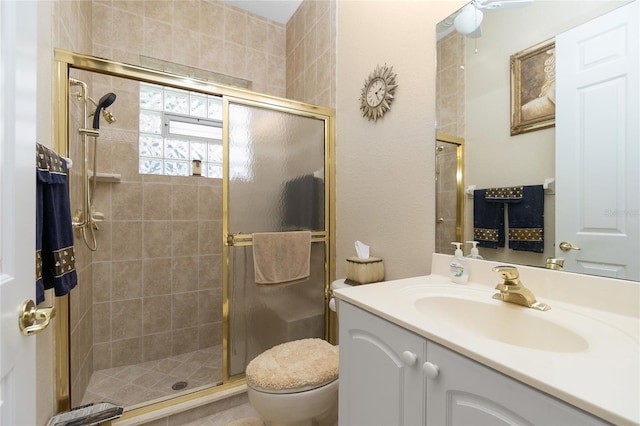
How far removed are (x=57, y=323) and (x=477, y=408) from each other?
1.69m

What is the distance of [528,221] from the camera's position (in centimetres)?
→ 99

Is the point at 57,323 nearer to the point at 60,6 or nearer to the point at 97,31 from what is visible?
the point at 60,6

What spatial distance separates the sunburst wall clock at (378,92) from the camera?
5.02 feet

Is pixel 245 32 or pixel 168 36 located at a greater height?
pixel 245 32

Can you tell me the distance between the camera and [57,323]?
1290mm

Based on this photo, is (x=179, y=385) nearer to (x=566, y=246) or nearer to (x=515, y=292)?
(x=515, y=292)

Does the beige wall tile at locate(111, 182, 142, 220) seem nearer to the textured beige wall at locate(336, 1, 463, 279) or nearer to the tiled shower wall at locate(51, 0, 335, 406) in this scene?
the tiled shower wall at locate(51, 0, 335, 406)

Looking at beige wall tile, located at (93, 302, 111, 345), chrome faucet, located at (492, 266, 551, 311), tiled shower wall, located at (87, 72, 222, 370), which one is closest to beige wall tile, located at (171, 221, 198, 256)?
tiled shower wall, located at (87, 72, 222, 370)

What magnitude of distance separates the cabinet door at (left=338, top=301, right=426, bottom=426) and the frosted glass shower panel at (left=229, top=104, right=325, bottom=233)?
3.03 feet

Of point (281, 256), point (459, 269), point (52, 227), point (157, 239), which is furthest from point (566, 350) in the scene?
point (157, 239)

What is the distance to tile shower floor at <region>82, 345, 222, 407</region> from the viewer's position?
173 cm

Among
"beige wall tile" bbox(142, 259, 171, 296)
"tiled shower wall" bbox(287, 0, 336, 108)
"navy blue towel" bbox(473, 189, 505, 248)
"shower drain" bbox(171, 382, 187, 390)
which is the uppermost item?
"tiled shower wall" bbox(287, 0, 336, 108)

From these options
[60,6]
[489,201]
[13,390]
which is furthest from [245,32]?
[13,390]

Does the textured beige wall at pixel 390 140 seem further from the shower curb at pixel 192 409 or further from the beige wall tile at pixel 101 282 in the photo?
the beige wall tile at pixel 101 282
